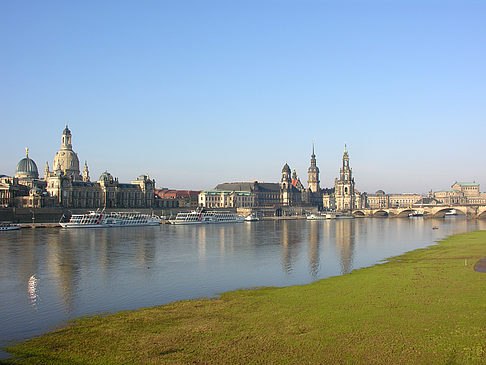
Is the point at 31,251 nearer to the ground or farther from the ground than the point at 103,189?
nearer to the ground

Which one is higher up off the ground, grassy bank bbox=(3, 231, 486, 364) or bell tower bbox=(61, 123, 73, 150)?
bell tower bbox=(61, 123, 73, 150)

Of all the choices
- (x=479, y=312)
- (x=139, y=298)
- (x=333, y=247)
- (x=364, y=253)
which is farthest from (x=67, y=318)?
(x=333, y=247)

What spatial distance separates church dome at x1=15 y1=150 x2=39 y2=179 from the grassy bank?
16196 cm

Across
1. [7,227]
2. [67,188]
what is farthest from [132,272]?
[67,188]

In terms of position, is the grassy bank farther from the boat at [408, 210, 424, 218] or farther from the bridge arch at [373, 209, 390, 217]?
the boat at [408, 210, 424, 218]

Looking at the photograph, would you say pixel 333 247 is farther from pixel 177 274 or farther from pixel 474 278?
pixel 474 278

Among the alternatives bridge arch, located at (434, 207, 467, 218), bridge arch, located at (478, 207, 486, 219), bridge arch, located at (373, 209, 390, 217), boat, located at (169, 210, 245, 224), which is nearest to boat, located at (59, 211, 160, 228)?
boat, located at (169, 210, 245, 224)

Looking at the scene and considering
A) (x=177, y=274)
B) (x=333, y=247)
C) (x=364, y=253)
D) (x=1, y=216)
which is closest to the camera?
(x=177, y=274)

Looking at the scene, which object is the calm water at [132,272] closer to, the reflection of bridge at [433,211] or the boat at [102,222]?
the boat at [102,222]

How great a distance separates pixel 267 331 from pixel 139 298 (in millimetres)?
11803

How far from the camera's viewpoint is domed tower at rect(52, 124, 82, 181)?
17100cm

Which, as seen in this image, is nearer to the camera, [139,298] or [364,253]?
[139,298]

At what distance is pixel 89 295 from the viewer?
93.8 ft

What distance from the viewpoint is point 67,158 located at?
17188 centimetres
